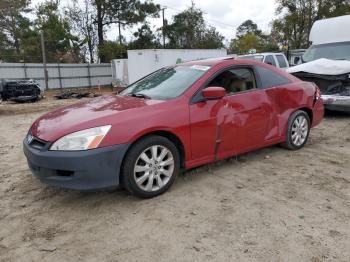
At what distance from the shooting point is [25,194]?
4090 mm

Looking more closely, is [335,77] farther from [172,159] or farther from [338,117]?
[172,159]

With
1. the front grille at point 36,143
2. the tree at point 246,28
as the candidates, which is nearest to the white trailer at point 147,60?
the front grille at point 36,143

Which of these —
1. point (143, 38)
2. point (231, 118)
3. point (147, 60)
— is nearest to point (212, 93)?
point (231, 118)

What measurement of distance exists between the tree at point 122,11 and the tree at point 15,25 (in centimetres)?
721

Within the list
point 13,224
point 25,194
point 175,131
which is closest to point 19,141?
point 25,194

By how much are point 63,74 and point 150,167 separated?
925 inches

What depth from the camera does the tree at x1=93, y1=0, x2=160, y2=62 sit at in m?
29.8

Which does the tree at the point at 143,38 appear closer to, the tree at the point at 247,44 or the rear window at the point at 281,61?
the tree at the point at 247,44

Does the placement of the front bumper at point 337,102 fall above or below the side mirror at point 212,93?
below

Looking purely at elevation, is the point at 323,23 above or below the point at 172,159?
above

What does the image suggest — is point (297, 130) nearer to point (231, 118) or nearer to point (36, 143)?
point (231, 118)

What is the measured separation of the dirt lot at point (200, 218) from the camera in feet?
9.34

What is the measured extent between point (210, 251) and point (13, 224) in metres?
1.96

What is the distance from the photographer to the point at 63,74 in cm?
2538
